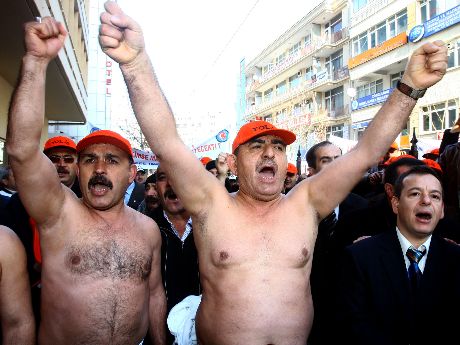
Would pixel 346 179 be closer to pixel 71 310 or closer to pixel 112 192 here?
pixel 112 192

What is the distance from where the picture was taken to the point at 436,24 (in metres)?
21.7

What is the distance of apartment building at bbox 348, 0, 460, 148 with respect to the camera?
70.4 feet

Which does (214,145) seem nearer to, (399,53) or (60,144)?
(60,144)

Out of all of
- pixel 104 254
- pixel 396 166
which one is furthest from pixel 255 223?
pixel 396 166

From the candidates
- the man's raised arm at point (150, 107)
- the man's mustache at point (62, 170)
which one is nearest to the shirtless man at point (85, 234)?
the man's raised arm at point (150, 107)

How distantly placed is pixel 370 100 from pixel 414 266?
26.5m

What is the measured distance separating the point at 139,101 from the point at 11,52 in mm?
7620

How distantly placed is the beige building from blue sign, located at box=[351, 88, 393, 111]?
1839cm

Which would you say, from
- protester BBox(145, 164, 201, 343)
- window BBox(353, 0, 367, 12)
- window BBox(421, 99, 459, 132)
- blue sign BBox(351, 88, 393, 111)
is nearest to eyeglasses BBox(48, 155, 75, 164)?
protester BBox(145, 164, 201, 343)

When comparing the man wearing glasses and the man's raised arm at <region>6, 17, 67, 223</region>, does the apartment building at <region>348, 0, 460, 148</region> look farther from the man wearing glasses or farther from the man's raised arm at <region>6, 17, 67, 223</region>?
the man's raised arm at <region>6, 17, 67, 223</region>

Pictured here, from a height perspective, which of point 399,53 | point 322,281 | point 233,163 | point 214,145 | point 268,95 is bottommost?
point 322,281

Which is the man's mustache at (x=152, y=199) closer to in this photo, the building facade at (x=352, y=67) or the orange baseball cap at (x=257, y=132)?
the orange baseball cap at (x=257, y=132)

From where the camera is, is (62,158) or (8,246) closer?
(8,246)

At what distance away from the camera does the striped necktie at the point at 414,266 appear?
2789 mm
